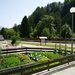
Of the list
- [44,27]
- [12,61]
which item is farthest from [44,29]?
[12,61]

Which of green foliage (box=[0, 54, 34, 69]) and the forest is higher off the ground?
the forest

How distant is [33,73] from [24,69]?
4.41ft

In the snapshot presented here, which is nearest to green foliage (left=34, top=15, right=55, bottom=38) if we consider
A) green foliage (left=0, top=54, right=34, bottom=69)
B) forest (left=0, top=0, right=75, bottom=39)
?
forest (left=0, top=0, right=75, bottom=39)

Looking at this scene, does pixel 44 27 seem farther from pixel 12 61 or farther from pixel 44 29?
pixel 12 61

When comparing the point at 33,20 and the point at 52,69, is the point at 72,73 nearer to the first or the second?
the point at 52,69

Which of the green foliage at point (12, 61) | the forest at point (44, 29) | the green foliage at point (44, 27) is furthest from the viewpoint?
the green foliage at point (44, 27)

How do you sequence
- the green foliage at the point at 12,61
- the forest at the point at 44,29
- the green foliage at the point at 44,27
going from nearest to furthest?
the green foliage at the point at 12,61 → the forest at the point at 44,29 → the green foliage at the point at 44,27

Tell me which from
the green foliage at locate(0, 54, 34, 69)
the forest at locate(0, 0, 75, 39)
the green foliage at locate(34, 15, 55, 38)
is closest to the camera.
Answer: the green foliage at locate(0, 54, 34, 69)

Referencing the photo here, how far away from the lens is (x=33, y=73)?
17.3 m

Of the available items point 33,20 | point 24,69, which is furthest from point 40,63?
point 33,20

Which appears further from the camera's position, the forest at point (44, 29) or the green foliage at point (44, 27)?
the green foliage at point (44, 27)

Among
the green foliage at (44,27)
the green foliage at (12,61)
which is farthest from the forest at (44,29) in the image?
the green foliage at (12,61)

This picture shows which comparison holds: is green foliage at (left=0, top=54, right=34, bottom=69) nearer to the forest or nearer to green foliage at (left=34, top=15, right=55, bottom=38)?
the forest

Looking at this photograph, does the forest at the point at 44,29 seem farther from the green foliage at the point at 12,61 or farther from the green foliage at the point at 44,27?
the green foliage at the point at 12,61
